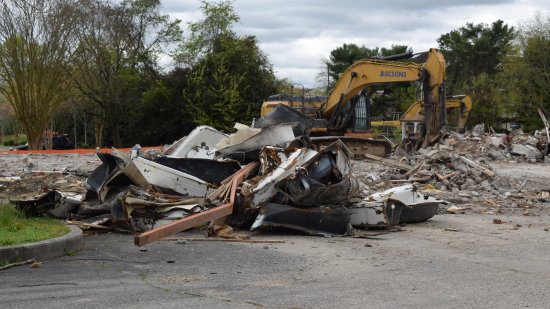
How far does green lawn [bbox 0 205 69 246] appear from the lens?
7614 mm

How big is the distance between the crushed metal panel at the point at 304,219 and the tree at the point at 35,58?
3032cm

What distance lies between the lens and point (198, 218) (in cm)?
844

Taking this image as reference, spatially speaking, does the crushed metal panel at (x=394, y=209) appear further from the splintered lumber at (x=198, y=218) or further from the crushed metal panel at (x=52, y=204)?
the crushed metal panel at (x=52, y=204)

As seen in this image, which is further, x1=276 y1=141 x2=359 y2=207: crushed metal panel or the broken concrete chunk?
the broken concrete chunk

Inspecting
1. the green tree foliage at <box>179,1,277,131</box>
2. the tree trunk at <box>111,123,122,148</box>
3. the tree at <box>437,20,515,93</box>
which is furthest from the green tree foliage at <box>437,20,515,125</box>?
the tree trunk at <box>111,123,122,148</box>

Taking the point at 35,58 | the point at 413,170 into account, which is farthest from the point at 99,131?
the point at 413,170

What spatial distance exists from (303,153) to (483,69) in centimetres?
5902

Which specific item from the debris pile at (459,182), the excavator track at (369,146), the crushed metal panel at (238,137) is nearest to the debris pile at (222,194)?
the crushed metal panel at (238,137)

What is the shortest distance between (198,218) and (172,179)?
90.1 inches

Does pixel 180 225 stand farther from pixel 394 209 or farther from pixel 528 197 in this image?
pixel 528 197

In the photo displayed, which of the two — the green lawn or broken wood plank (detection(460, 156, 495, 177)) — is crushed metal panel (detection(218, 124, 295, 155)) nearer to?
the green lawn

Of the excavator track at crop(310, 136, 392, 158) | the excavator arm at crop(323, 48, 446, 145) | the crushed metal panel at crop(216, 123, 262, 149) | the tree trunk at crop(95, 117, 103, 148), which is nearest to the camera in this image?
the crushed metal panel at crop(216, 123, 262, 149)

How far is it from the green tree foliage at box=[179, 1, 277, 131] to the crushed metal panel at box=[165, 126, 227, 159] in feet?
115

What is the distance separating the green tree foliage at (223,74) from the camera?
48.2 meters
